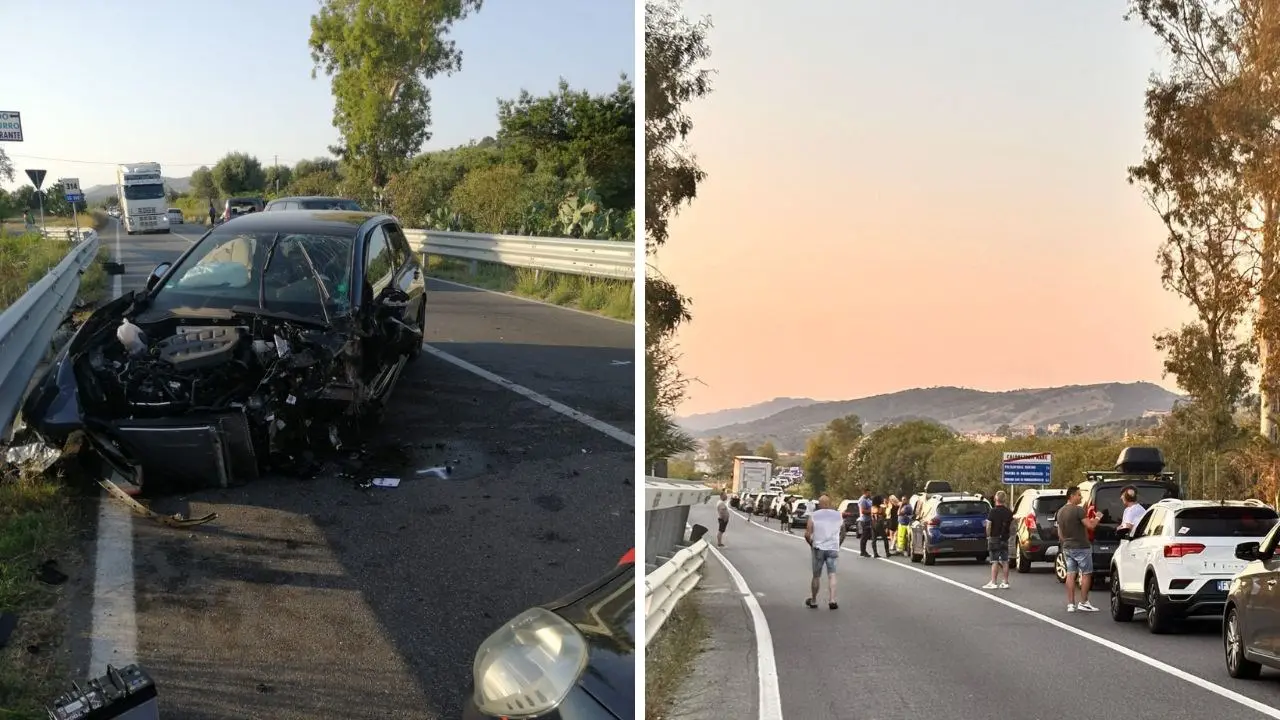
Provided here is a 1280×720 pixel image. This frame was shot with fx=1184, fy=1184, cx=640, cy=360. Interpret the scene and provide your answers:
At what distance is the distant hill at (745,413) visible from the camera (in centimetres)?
298

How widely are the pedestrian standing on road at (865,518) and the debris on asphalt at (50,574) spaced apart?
2190mm

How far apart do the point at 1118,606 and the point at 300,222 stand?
3.96 m

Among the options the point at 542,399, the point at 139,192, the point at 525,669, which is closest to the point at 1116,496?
the point at 525,669

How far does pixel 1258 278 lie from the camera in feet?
8.56

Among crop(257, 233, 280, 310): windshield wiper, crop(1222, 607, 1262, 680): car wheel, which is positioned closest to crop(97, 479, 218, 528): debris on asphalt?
crop(257, 233, 280, 310): windshield wiper

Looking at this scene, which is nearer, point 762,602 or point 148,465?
point 762,602

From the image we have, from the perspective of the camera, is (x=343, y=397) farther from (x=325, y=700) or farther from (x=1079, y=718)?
(x=1079, y=718)

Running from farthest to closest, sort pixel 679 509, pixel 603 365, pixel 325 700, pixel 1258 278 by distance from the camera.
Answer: pixel 603 365 → pixel 679 509 → pixel 325 700 → pixel 1258 278

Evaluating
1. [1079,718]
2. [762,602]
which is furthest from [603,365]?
[1079,718]

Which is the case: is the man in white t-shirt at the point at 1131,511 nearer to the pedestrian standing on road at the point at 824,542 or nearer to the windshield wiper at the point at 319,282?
the pedestrian standing on road at the point at 824,542

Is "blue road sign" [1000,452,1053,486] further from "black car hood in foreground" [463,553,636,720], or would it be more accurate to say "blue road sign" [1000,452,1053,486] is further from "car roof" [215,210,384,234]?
"car roof" [215,210,384,234]

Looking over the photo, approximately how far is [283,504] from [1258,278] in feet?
10.5

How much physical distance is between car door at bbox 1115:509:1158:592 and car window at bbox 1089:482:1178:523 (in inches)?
1.4

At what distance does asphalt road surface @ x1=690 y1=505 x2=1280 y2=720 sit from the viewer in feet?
8.71
